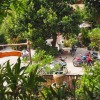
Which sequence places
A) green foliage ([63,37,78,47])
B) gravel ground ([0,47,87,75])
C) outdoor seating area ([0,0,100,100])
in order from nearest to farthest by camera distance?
outdoor seating area ([0,0,100,100]), gravel ground ([0,47,87,75]), green foliage ([63,37,78,47])

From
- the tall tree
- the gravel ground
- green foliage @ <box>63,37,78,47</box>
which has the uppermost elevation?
the tall tree

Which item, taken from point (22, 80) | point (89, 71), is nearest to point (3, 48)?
point (89, 71)

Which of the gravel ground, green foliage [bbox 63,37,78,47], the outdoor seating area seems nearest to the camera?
the outdoor seating area

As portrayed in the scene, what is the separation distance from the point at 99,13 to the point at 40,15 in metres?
Result: 5.00

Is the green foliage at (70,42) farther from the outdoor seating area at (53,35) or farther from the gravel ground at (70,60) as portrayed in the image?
the gravel ground at (70,60)

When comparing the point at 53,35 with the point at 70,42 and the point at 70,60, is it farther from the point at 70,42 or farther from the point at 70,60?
the point at 70,60

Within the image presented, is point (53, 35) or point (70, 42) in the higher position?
point (53, 35)

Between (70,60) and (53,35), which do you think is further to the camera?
(53,35)

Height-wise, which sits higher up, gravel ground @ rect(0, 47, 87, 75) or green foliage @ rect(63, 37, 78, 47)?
green foliage @ rect(63, 37, 78, 47)

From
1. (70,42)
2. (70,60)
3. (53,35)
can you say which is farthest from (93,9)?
(70,60)

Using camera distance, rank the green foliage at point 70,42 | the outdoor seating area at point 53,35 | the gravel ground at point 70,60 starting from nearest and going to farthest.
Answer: the outdoor seating area at point 53,35 < the gravel ground at point 70,60 < the green foliage at point 70,42

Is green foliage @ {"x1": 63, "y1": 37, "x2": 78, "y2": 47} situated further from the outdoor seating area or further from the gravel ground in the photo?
the gravel ground

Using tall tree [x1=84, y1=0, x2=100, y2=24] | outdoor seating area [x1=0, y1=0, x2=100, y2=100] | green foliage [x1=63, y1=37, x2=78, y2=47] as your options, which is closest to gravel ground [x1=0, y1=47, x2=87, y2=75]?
outdoor seating area [x1=0, y1=0, x2=100, y2=100]

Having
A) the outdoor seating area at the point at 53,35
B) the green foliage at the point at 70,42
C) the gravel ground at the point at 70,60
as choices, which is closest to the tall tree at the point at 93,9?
the outdoor seating area at the point at 53,35
